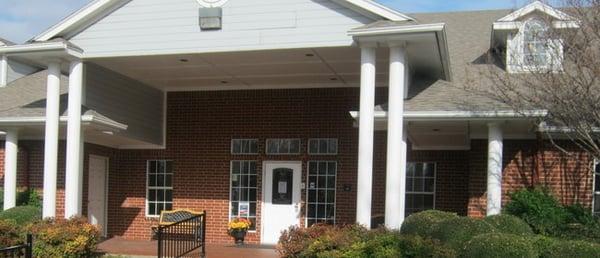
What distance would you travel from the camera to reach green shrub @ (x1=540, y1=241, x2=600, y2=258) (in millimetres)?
9070

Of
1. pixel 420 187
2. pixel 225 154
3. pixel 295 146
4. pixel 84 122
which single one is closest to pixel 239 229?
pixel 225 154

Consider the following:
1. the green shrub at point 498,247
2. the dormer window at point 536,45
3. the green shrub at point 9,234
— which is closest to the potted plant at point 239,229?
the green shrub at point 9,234

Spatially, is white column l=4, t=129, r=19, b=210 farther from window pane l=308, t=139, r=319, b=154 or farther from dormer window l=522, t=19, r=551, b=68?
dormer window l=522, t=19, r=551, b=68

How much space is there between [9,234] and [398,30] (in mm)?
7959

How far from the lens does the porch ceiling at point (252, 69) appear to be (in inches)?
548

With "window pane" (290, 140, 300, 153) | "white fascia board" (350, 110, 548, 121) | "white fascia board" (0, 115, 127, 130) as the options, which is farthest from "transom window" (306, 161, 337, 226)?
"white fascia board" (0, 115, 127, 130)

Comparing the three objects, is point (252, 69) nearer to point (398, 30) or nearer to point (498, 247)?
point (398, 30)

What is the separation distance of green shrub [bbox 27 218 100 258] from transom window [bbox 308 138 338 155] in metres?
6.18

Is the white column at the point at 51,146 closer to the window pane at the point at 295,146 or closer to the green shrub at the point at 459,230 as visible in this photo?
the window pane at the point at 295,146

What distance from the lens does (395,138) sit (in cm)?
1213

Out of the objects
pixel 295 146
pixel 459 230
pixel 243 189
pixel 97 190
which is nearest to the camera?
pixel 459 230

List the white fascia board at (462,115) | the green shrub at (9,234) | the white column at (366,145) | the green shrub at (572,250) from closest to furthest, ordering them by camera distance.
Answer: the green shrub at (572,250)
the green shrub at (9,234)
the white column at (366,145)
the white fascia board at (462,115)

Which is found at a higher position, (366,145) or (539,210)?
(366,145)

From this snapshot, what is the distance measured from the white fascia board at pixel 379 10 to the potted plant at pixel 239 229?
7.04 meters
